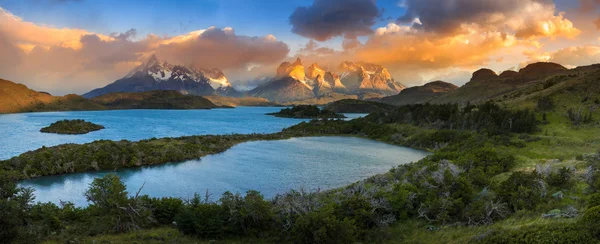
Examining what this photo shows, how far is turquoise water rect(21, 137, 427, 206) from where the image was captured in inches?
1458

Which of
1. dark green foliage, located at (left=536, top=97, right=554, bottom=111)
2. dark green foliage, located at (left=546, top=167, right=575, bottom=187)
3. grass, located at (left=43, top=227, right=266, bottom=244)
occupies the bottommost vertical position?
grass, located at (left=43, top=227, right=266, bottom=244)

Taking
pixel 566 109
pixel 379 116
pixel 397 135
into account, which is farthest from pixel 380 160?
pixel 379 116

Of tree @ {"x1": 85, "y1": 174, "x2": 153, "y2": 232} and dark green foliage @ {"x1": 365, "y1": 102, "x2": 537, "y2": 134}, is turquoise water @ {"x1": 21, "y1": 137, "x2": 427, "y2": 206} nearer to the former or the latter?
tree @ {"x1": 85, "y1": 174, "x2": 153, "y2": 232}

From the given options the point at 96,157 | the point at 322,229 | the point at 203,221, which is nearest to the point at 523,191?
the point at 322,229

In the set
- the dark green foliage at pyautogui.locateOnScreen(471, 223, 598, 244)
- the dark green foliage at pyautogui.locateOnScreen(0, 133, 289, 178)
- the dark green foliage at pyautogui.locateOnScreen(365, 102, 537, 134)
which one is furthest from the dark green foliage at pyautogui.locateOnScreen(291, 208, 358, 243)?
the dark green foliage at pyautogui.locateOnScreen(365, 102, 537, 134)

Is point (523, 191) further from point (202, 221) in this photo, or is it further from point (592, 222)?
point (202, 221)

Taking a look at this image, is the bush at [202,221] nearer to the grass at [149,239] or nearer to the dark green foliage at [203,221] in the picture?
the dark green foliage at [203,221]

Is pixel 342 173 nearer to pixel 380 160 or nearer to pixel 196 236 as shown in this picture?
pixel 380 160

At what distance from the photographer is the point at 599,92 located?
240ft

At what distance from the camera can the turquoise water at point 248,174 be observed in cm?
3703

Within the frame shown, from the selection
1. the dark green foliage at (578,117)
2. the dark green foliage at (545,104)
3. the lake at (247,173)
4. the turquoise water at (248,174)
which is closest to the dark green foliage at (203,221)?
the turquoise water at (248,174)

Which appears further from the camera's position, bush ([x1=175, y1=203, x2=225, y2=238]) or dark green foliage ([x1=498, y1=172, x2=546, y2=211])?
bush ([x1=175, y1=203, x2=225, y2=238])

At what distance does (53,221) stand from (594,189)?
35.3 metres

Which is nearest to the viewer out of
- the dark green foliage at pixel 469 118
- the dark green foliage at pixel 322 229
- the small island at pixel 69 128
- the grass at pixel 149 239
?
the dark green foliage at pixel 322 229
